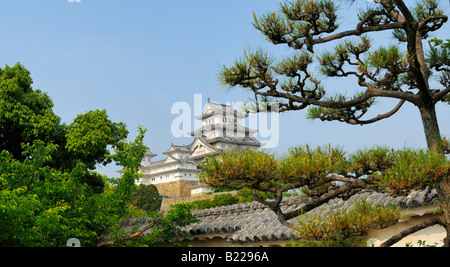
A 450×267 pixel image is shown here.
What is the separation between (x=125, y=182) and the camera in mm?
8203

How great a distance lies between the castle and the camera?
139 ft

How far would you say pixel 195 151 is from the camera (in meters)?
45.3

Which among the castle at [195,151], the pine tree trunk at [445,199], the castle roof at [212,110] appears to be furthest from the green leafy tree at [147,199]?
the pine tree trunk at [445,199]

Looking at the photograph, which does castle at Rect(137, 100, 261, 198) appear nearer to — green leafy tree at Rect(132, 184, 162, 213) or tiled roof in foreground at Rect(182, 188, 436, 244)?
green leafy tree at Rect(132, 184, 162, 213)

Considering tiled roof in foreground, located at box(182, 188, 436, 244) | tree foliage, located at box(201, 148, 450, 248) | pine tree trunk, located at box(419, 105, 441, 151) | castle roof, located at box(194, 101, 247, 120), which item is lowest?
tiled roof in foreground, located at box(182, 188, 436, 244)

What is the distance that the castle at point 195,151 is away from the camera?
42438mm

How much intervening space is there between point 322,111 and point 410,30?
167cm

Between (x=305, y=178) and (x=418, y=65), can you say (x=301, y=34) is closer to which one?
(x=418, y=65)

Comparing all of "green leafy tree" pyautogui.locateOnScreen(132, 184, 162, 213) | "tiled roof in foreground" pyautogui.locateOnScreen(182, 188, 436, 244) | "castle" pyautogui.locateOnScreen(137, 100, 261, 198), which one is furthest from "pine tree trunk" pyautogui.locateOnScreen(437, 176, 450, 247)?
"castle" pyautogui.locateOnScreen(137, 100, 261, 198)

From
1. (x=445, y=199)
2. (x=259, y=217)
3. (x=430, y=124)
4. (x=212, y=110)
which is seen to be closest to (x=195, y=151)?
(x=212, y=110)

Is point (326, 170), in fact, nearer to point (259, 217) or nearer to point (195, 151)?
point (259, 217)

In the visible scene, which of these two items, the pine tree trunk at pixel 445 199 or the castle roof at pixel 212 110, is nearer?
the pine tree trunk at pixel 445 199

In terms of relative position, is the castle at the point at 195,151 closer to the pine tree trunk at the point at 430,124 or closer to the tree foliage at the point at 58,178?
the tree foliage at the point at 58,178

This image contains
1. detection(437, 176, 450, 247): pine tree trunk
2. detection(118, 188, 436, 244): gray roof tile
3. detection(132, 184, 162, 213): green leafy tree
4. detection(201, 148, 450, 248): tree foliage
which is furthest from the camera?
detection(132, 184, 162, 213): green leafy tree
